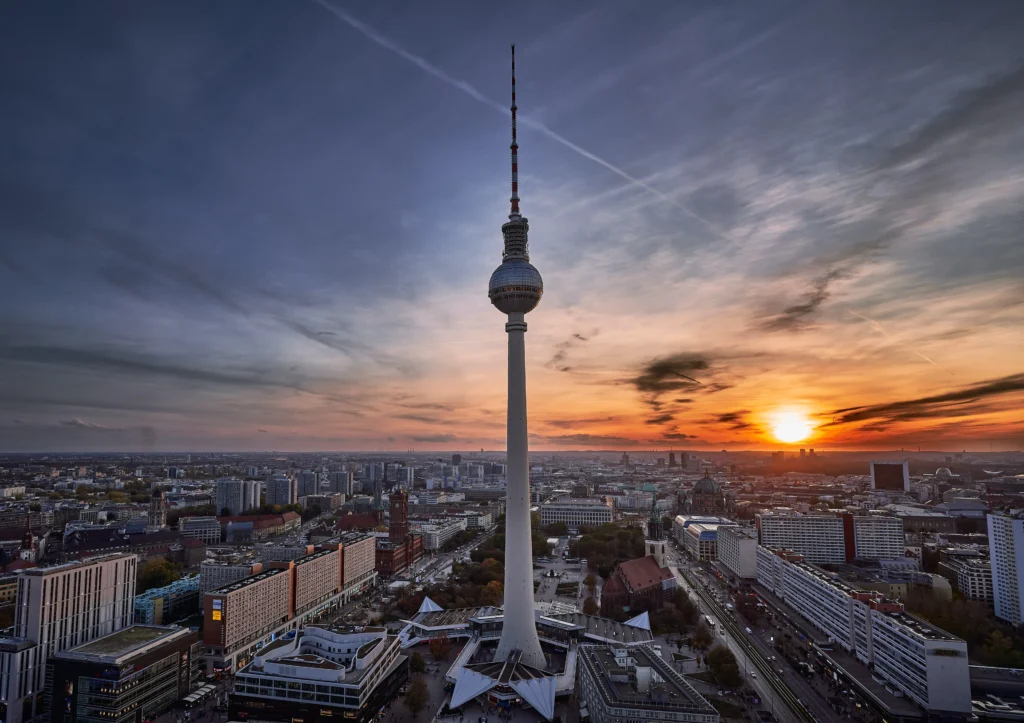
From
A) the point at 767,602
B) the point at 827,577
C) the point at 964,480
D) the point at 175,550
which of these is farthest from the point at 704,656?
the point at 964,480

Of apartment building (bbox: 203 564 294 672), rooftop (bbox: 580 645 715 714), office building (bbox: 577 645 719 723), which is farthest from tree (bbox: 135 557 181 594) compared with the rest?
rooftop (bbox: 580 645 715 714)

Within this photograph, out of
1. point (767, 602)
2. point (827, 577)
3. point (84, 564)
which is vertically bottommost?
point (767, 602)

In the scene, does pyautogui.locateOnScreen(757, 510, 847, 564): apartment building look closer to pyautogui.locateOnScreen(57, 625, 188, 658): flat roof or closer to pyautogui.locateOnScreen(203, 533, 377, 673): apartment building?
pyautogui.locateOnScreen(203, 533, 377, 673): apartment building

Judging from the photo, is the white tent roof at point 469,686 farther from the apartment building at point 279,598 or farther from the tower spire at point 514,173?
the tower spire at point 514,173

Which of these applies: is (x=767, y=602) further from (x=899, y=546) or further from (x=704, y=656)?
(x=899, y=546)

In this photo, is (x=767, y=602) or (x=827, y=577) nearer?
(x=827, y=577)

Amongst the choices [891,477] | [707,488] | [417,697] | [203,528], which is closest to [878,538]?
[707,488]

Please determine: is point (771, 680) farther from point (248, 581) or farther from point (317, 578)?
point (317, 578)
